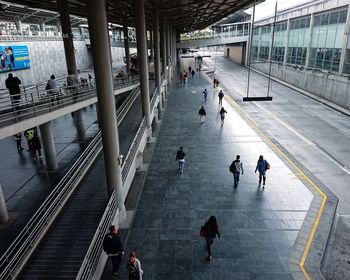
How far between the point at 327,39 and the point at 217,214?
90.6 ft

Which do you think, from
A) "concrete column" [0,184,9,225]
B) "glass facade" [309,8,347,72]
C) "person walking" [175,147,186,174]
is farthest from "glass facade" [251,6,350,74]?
"concrete column" [0,184,9,225]

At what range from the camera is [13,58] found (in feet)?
96.4

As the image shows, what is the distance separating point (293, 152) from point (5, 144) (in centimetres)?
1738

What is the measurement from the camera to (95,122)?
21.9m

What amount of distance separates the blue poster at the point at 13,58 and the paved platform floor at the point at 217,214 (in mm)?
19533

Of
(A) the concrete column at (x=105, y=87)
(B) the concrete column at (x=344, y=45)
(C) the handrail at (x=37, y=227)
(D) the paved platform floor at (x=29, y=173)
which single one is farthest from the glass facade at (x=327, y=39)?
(A) the concrete column at (x=105, y=87)

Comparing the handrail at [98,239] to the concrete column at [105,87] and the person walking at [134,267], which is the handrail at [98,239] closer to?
the concrete column at [105,87]

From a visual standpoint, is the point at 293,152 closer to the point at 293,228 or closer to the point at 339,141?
the point at 339,141

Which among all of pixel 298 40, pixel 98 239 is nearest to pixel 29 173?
pixel 98 239

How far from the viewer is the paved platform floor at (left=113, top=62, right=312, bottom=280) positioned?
334 inches

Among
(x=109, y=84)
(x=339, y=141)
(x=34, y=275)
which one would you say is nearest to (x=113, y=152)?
(x=109, y=84)

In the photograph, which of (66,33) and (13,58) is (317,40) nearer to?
(66,33)

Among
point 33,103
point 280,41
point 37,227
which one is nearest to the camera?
point 37,227

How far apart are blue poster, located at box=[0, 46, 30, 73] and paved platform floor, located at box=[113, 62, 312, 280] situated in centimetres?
1953
